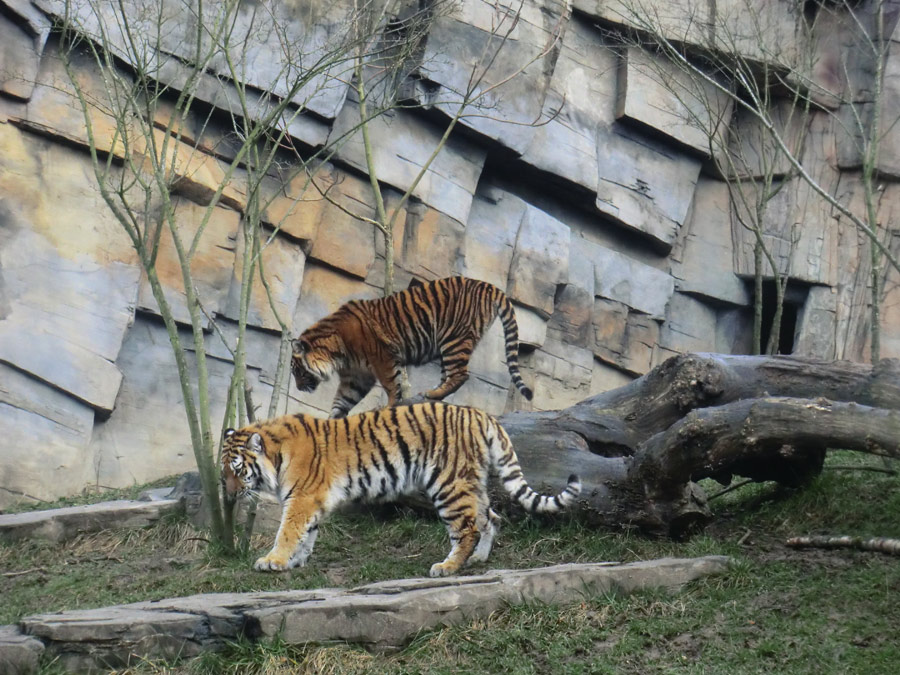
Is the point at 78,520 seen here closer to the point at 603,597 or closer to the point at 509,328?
the point at 603,597

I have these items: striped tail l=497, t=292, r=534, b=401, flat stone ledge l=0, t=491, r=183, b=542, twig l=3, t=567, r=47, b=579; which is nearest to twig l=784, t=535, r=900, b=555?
flat stone ledge l=0, t=491, r=183, b=542

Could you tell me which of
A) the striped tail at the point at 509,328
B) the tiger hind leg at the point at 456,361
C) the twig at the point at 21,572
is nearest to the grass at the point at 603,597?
the twig at the point at 21,572

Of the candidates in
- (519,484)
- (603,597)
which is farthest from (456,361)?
(603,597)

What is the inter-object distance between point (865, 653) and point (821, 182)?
11105 millimetres

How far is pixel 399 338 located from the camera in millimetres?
10148

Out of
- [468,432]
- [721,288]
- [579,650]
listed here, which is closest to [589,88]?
[721,288]

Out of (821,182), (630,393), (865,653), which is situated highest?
(821,182)

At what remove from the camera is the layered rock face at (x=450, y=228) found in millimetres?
10156

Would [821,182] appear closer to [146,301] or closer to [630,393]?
[630,393]

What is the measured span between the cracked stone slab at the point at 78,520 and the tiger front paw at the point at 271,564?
77.7 inches

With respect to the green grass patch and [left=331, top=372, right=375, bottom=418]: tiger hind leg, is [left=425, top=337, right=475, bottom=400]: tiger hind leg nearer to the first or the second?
[left=331, top=372, right=375, bottom=418]: tiger hind leg

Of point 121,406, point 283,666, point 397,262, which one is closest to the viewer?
point 283,666

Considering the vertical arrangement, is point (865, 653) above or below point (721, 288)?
below

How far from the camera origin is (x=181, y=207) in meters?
11.3
